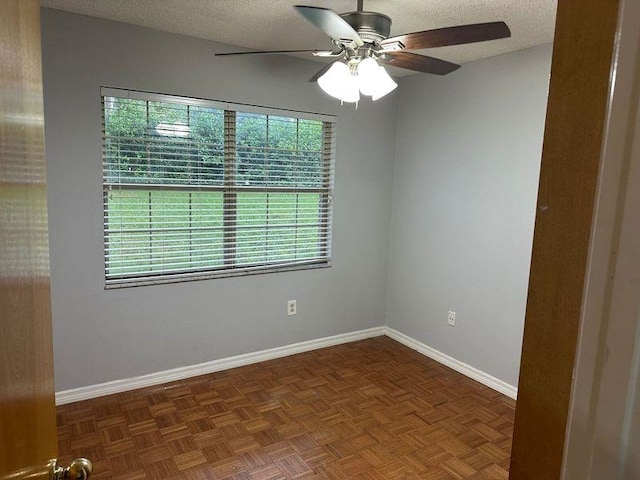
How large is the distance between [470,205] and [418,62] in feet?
4.46

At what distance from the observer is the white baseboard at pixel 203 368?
2.71 meters

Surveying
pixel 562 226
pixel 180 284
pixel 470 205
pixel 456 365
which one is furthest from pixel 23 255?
pixel 456 365

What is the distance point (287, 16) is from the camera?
2.35 m

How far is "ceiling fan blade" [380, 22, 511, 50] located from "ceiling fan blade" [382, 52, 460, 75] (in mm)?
193

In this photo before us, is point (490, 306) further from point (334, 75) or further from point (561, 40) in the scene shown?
point (561, 40)

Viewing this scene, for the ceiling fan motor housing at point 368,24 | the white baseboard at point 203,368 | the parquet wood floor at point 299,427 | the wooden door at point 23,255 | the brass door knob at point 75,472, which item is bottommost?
the parquet wood floor at point 299,427

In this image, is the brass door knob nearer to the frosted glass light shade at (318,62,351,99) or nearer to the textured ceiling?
the frosted glass light shade at (318,62,351,99)

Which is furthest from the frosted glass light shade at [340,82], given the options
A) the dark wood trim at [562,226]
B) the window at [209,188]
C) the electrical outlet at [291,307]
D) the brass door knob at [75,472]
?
the electrical outlet at [291,307]

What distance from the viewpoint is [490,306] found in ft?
10.1

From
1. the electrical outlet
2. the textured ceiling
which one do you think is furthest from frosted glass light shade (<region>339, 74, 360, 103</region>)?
the electrical outlet

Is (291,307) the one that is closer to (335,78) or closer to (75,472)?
(335,78)

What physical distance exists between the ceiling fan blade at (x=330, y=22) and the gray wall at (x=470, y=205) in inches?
59.8

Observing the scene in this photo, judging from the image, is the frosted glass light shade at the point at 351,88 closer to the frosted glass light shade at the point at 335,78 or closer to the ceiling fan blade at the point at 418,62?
the frosted glass light shade at the point at 335,78

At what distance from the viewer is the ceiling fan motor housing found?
186cm
